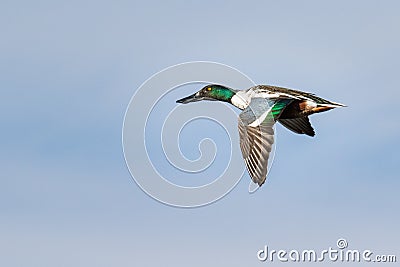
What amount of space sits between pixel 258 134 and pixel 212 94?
1895 mm

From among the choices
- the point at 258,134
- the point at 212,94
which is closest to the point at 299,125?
the point at 212,94

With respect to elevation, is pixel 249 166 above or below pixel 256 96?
below

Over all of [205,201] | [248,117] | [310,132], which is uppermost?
[310,132]

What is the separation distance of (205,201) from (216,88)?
2.29 metres

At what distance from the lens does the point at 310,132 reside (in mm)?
12922

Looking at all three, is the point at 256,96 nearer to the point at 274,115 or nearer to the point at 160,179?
the point at 274,115

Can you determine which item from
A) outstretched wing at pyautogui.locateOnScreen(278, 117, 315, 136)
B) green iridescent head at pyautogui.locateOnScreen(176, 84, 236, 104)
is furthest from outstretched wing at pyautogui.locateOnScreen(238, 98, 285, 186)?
outstretched wing at pyautogui.locateOnScreen(278, 117, 315, 136)

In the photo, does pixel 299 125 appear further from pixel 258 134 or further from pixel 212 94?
pixel 258 134

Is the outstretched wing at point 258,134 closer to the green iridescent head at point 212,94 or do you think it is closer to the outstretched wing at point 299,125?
the green iridescent head at point 212,94

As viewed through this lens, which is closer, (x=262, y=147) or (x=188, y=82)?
(x=262, y=147)

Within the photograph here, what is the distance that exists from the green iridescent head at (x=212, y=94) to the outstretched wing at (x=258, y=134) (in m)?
0.81

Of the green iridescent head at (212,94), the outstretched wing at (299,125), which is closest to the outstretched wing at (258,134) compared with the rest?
the green iridescent head at (212,94)

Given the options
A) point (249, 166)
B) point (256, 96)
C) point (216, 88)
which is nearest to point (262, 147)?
point (249, 166)

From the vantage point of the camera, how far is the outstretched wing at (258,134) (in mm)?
10680
